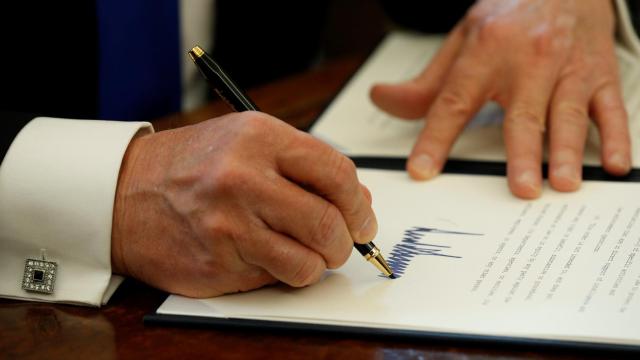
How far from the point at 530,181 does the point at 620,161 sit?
0.12 metres

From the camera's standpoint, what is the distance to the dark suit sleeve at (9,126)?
724mm

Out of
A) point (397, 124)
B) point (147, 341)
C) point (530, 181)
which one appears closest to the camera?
point (147, 341)

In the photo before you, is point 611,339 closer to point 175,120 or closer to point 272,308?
point 272,308

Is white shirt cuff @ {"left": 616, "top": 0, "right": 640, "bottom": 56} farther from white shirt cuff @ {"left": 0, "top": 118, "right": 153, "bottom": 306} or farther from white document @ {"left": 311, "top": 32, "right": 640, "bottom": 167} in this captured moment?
white shirt cuff @ {"left": 0, "top": 118, "right": 153, "bottom": 306}

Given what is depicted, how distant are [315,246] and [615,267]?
25 cm

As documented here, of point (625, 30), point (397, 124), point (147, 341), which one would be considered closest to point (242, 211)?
point (147, 341)

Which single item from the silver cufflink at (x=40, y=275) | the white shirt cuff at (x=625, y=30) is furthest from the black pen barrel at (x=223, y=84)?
the white shirt cuff at (x=625, y=30)

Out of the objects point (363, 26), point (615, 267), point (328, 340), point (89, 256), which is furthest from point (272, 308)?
point (363, 26)

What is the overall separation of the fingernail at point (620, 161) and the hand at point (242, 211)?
0.34 m

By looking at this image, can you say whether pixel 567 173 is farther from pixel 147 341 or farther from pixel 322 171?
pixel 147 341

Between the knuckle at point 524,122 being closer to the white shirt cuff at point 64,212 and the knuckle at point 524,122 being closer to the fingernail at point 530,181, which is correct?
the fingernail at point 530,181

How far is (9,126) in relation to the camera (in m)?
0.74

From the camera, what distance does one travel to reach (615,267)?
0.68 meters
